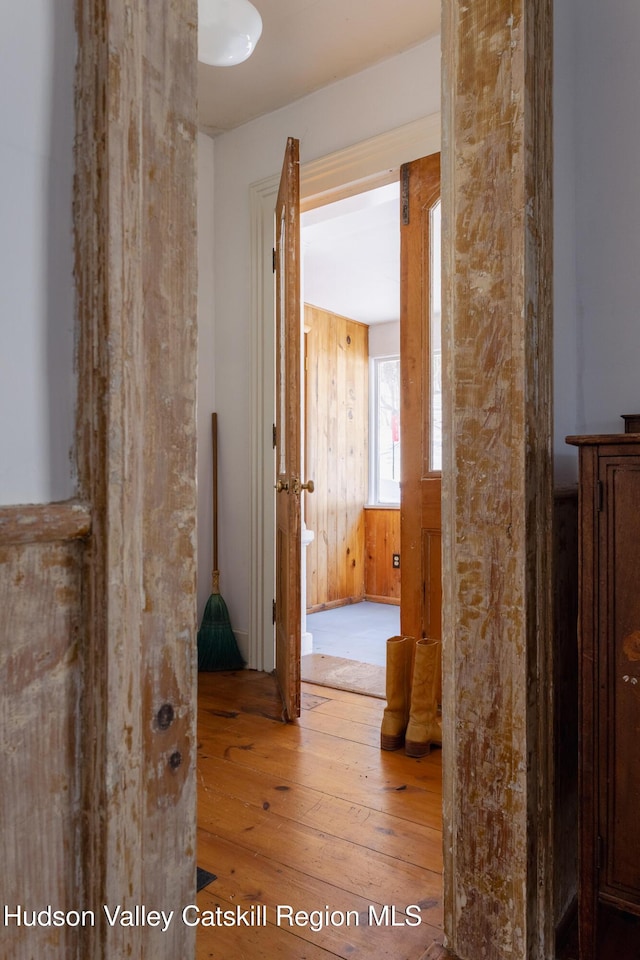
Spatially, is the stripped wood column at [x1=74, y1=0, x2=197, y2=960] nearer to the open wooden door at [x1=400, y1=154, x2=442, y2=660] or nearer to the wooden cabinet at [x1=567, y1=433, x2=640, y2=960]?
the wooden cabinet at [x1=567, y1=433, x2=640, y2=960]

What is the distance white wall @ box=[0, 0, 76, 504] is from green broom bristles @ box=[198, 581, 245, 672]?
2.86 meters

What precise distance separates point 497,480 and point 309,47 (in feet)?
7.53

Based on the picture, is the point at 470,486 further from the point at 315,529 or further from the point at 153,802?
the point at 315,529

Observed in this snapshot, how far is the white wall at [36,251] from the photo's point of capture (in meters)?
0.52

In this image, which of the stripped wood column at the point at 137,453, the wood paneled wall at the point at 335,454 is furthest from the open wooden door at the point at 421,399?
the wood paneled wall at the point at 335,454

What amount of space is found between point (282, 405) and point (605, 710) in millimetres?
1897

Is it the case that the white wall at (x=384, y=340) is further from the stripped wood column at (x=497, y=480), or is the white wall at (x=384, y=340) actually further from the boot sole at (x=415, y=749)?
the stripped wood column at (x=497, y=480)

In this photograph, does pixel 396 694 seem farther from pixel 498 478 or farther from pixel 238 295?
pixel 238 295

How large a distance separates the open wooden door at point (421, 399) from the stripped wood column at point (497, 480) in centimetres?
124

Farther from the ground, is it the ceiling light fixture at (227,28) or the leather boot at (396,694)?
the ceiling light fixture at (227,28)

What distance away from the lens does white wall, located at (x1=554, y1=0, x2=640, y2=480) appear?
1517 millimetres

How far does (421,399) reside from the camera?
260cm

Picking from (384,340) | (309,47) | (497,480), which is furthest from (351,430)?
(497,480)

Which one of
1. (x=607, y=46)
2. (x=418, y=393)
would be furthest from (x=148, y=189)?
(x=418, y=393)
